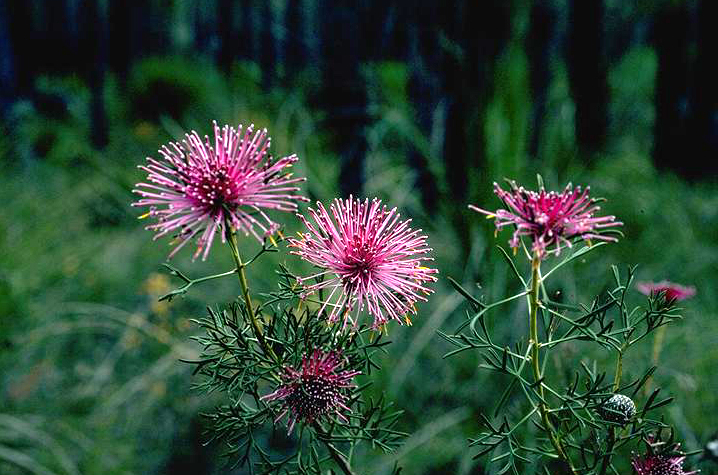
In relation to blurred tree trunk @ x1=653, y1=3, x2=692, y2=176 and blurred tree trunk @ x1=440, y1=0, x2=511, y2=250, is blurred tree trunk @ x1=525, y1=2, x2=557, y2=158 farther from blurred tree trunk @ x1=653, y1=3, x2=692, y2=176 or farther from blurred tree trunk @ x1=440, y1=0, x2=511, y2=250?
blurred tree trunk @ x1=440, y1=0, x2=511, y2=250

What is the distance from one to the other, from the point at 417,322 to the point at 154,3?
10.5 metres

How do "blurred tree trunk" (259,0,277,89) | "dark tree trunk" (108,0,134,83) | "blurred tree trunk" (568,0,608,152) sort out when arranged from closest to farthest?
"blurred tree trunk" (259,0,277,89), "blurred tree trunk" (568,0,608,152), "dark tree trunk" (108,0,134,83)

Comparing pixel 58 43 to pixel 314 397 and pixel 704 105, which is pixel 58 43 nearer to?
pixel 704 105

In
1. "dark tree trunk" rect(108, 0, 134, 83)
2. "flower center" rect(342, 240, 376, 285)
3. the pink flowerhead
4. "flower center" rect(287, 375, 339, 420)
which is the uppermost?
"dark tree trunk" rect(108, 0, 134, 83)

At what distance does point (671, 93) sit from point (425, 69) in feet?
5.79

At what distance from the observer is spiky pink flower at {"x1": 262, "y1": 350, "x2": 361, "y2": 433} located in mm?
334

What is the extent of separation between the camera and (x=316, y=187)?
170 cm

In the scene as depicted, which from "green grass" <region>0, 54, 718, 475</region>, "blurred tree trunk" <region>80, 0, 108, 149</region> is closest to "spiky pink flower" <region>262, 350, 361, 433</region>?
"green grass" <region>0, 54, 718, 475</region>

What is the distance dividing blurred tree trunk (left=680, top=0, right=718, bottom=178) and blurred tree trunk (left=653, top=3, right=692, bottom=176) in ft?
0.15

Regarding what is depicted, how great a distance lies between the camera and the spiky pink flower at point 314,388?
33cm

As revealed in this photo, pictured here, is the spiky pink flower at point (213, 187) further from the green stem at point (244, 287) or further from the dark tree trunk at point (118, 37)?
the dark tree trunk at point (118, 37)

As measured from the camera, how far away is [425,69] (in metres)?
2.35

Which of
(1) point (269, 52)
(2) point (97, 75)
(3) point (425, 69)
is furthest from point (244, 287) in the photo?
(2) point (97, 75)

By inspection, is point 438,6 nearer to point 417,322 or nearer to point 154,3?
point 417,322
